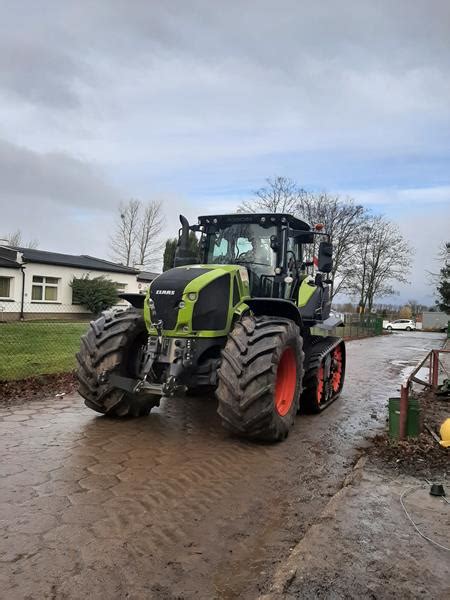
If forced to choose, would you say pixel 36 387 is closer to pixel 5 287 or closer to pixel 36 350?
pixel 36 350

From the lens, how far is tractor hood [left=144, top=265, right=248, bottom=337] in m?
5.67

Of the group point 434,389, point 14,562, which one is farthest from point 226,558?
point 434,389

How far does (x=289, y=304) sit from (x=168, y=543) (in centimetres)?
340

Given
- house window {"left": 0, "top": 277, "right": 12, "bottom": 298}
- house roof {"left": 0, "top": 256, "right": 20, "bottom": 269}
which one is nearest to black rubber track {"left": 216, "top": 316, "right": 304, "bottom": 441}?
Answer: house roof {"left": 0, "top": 256, "right": 20, "bottom": 269}

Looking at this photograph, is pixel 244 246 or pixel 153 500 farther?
pixel 244 246

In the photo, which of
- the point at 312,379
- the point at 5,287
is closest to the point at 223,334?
the point at 312,379

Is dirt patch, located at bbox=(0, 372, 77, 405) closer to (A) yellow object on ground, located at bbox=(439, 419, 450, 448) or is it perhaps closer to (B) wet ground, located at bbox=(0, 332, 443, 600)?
(B) wet ground, located at bbox=(0, 332, 443, 600)

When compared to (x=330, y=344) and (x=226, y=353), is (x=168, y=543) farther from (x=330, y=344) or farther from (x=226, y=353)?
(x=330, y=344)

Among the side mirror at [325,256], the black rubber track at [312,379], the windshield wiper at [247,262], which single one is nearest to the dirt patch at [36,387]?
the windshield wiper at [247,262]

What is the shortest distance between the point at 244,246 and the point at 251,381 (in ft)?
8.17

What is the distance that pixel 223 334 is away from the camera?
5.90 m

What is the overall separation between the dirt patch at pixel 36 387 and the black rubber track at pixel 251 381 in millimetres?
3815

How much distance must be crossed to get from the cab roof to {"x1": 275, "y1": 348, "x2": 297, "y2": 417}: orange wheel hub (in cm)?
192

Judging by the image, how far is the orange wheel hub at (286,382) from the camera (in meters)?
6.07
